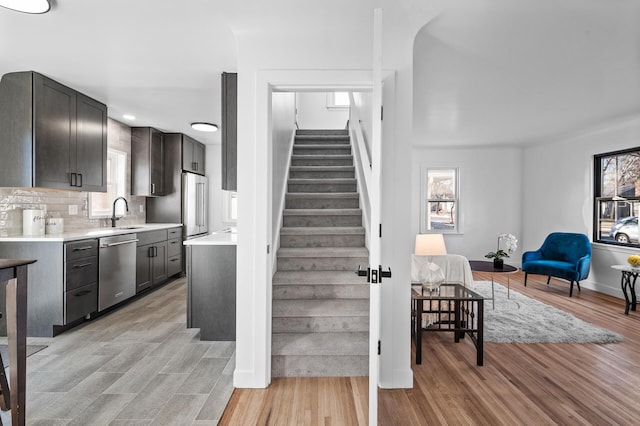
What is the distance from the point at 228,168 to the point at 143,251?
247 centimetres

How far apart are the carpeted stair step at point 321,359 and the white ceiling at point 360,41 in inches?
83.3

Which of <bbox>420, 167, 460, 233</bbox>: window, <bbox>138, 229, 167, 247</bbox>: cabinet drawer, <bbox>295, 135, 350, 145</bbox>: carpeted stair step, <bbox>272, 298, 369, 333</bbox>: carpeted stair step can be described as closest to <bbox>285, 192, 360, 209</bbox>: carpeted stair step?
<bbox>295, 135, 350, 145</bbox>: carpeted stair step

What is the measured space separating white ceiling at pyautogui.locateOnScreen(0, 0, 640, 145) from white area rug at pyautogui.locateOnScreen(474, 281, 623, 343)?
2.48 metres

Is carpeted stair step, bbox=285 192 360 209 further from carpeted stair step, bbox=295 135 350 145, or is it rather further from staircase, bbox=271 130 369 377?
carpeted stair step, bbox=295 135 350 145

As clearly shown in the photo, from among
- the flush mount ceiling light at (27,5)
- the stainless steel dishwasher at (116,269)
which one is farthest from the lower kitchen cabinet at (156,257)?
the flush mount ceiling light at (27,5)

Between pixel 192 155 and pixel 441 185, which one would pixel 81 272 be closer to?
pixel 192 155

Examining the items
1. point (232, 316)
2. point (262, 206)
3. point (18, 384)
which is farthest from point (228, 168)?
point (18, 384)

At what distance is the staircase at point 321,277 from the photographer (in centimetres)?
256

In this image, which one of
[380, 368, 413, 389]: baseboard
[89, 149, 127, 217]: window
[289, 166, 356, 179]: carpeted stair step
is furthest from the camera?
[89, 149, 127, 217]: window

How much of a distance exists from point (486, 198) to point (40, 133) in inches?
283

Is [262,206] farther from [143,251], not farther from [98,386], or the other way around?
[143,251]

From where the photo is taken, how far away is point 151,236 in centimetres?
481

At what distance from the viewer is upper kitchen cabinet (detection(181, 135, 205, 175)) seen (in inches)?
233

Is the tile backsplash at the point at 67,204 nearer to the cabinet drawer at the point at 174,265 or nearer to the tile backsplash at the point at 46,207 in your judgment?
the tile backsplash at the point at 46,207
